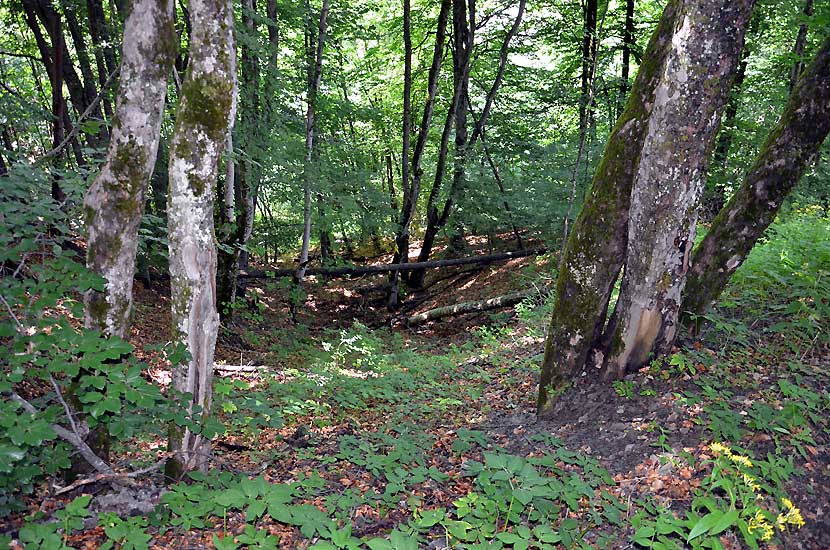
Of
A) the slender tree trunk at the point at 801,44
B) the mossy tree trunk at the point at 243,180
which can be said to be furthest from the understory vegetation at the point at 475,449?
the slender tree trunk at the point at 801,44

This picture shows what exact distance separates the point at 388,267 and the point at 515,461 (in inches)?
354

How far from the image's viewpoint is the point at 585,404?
443cm

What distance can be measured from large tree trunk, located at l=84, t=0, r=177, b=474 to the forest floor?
117cm

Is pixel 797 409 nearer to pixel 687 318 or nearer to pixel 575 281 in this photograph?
pixel 687 318

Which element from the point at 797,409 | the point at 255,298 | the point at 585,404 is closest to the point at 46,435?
the point at 585,404

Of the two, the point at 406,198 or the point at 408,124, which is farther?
the point at 406,198

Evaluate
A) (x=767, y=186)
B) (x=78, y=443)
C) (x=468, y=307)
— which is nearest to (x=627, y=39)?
(x=468, y=307)

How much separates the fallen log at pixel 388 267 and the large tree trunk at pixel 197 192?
7.50 meters

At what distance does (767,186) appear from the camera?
14.9 feet

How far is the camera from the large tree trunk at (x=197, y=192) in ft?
9.83

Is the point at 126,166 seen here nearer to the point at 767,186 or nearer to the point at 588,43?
the point at 767,186

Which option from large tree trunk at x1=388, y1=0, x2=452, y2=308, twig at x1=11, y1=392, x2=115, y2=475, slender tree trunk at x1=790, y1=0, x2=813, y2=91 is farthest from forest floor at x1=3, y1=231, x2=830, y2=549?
large tree trunk at x1=388, y1=0, x2=452, y2=308

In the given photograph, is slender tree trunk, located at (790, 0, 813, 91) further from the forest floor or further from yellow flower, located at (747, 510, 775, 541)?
yellow flower, located at (747, 510, 775, 541)

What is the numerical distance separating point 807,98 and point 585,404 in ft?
11.1
